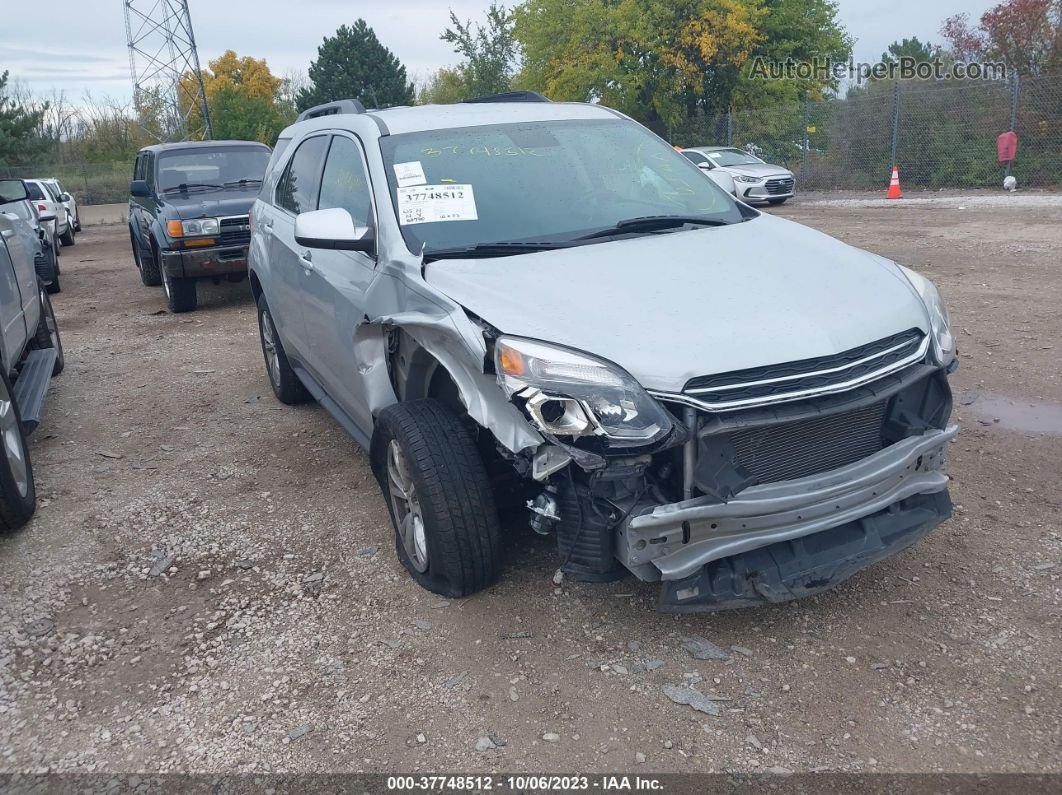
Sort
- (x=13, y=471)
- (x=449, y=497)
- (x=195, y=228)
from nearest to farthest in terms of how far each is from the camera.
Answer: (x=449, y=497) → (x=13, y=471) → (x=195, y=228)

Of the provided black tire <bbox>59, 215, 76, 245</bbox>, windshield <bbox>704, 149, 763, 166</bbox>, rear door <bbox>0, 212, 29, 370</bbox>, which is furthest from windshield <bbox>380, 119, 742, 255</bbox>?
black tire <bbox>59, 215, 76, 245</bbox>

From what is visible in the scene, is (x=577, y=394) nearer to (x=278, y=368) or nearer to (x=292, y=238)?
(x=292, y=238)

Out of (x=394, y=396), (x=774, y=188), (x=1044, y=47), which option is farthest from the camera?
(x=1044, y=47)

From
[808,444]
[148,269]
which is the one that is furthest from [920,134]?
[808,444]

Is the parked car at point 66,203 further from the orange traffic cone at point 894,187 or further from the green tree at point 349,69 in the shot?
the green tree at point 349,69

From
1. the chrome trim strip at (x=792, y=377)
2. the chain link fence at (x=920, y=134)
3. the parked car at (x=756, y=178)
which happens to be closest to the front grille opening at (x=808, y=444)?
the chrome trim strip at (x=792, y=377)

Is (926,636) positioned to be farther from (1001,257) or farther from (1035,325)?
(1001,257)

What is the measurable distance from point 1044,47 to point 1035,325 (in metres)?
20.0

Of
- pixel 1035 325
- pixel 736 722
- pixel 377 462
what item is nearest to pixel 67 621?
pixel 377 462

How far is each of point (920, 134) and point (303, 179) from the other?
2113 cm

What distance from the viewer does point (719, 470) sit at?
2777 mm

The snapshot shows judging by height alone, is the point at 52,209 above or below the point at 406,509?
above

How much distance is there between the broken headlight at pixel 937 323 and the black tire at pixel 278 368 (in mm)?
3831

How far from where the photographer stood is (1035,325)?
6953mm
